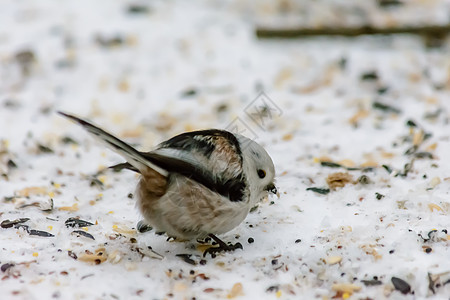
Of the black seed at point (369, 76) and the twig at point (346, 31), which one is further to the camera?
the twig at point (346, 31)

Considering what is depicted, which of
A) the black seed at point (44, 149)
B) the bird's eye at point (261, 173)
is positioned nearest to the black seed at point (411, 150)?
the bird's eye at point (261, 173)

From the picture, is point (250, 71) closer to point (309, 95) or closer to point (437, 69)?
point (309, 95)

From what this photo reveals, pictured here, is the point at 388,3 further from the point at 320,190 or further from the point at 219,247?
the point at 219,247

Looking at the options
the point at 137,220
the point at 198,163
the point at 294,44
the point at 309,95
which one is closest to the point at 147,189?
the point at 198,163

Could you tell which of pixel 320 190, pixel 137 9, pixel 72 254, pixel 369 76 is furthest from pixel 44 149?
pixel 369 76

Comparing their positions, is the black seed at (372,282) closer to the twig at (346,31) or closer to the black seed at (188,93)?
the black seed at (188,93)

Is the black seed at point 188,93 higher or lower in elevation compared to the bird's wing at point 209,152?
lower

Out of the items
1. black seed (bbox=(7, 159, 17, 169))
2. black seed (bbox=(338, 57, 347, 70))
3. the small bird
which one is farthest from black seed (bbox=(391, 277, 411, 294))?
black seed (bbox=(338, 57, 347, 70))
